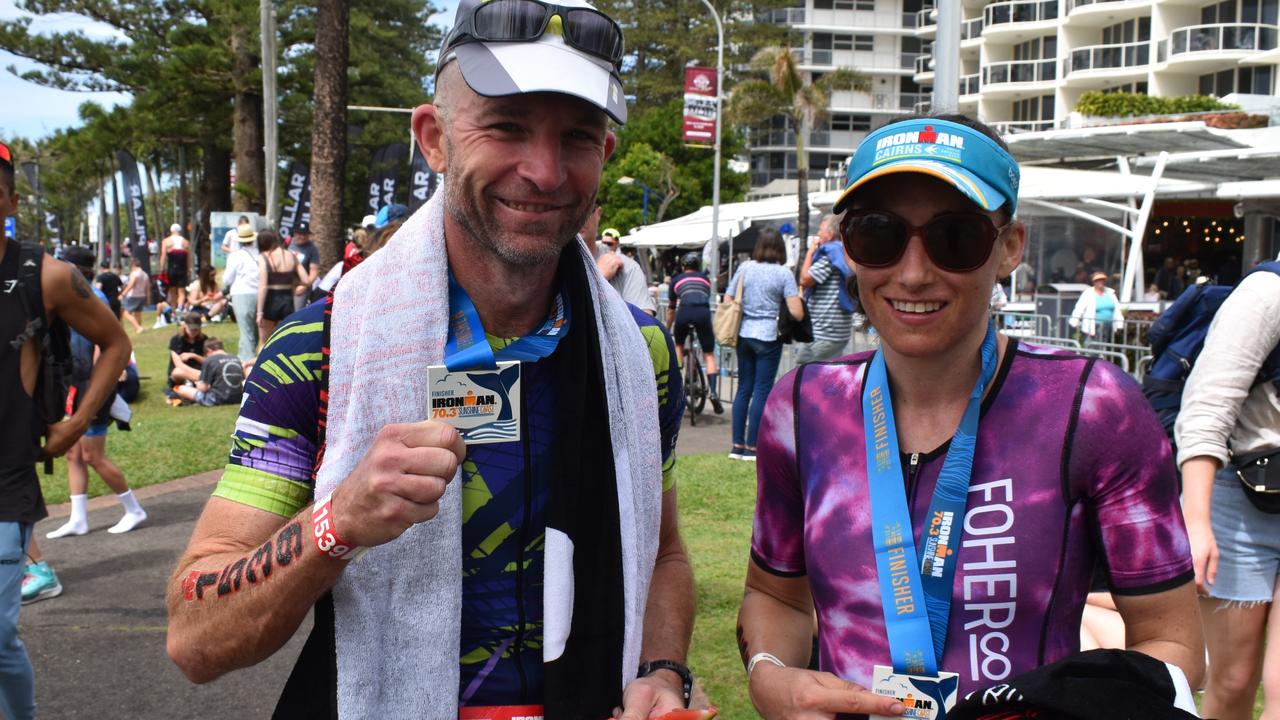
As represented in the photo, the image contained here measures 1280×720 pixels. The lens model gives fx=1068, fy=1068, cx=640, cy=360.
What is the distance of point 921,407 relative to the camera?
81.0 inches

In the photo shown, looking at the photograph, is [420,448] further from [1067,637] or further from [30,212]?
Result: [30,212]

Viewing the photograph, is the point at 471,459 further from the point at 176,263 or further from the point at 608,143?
the point at 176,263

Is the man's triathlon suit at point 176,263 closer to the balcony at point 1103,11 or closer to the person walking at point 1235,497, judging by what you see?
the person walking at point 1235,497

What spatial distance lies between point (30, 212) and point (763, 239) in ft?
310

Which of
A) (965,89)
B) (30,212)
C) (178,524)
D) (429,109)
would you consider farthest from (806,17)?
(429,109)

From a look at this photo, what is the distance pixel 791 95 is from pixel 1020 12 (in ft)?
66.4

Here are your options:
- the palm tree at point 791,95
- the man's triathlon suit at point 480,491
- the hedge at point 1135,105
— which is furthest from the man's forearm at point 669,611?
the hedge at point 1135,105

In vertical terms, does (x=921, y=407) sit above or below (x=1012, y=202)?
below

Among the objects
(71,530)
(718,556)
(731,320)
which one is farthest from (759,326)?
(71,530)

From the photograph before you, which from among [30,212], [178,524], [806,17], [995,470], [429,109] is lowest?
[178,524]

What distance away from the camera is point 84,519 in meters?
8.06

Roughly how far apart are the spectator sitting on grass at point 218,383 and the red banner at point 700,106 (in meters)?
12.3

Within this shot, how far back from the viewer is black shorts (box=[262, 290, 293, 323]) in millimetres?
14914

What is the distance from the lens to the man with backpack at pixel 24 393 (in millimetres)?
3838
